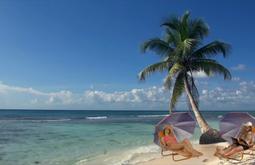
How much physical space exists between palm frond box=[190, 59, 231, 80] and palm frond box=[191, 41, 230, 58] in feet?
1.32

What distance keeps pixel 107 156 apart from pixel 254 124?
6.25m

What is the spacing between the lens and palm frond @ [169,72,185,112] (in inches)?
644

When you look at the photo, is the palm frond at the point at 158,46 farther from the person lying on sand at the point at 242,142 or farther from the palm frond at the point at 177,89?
the person lying on sand at the point at 242,142

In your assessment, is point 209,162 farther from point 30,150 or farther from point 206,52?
point 30,150

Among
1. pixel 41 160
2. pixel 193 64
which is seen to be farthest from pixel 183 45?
pixel 41 160

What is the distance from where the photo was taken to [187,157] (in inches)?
372

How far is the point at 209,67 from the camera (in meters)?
16.0

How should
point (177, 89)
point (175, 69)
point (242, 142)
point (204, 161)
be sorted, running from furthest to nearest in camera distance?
point (177, 89), point (175, 69), point (204, 161), point (242, 142)

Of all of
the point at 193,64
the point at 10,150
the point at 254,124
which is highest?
the point at 193,64

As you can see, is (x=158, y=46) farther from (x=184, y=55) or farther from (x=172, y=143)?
(x=172, y=143)

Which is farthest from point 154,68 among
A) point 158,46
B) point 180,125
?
point 180,125

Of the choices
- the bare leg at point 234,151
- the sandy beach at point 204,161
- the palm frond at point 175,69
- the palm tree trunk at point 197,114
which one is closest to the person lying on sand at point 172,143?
the sandy beach at point 204,161

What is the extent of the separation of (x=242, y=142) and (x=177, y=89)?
7788 millimetres

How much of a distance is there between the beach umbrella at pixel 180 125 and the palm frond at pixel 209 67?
23.4ft
